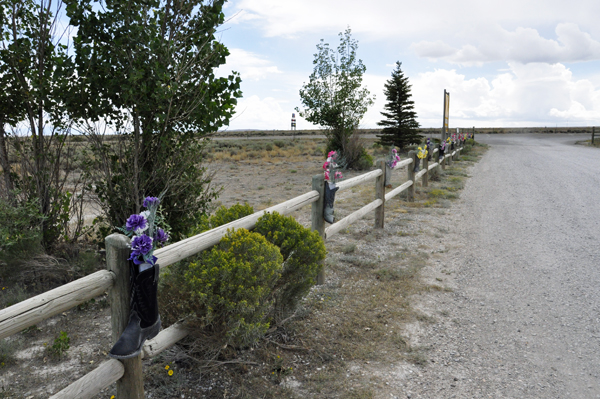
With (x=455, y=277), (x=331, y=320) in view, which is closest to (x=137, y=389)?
(x=331, y=320)

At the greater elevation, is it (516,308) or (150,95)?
(150,95)

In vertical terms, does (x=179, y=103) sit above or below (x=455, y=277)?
above

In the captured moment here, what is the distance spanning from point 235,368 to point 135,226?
163 cm

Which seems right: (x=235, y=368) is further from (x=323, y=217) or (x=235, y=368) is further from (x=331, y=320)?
(x=323, y=217)

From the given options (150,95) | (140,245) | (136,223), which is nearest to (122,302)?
(140,245)

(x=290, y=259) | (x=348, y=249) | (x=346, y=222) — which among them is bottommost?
(x=348, y=249)

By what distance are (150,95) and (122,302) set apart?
2673mm

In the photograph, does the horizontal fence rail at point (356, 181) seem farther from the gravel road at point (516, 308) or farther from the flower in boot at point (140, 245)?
the flower in boot at point (140, 245)

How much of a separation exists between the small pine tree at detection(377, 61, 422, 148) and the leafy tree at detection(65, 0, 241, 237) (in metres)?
23.7

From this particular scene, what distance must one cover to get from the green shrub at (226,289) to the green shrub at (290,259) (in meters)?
0.46

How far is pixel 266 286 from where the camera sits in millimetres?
3404

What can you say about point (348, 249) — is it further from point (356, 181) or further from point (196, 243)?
point (196, 243)

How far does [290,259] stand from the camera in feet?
12.8

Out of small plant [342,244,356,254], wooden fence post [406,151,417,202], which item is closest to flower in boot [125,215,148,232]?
small plant [342,244,356,254]
